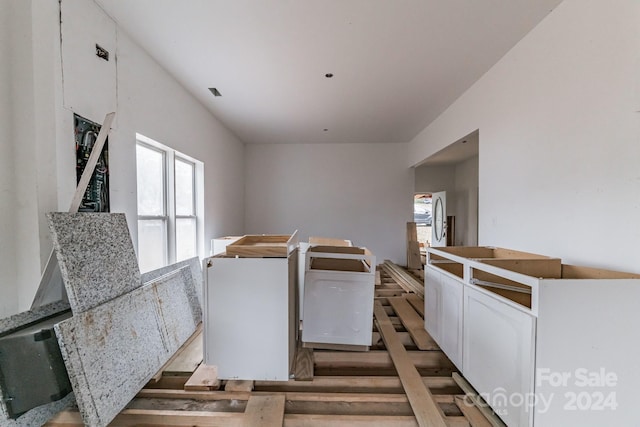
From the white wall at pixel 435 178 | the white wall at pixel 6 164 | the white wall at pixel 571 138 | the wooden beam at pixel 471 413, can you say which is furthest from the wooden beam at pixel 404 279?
the white wall at pixel 6 164

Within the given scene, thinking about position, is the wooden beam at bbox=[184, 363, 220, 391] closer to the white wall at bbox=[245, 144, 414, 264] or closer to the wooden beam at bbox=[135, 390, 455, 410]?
the wooden beam at bbox=[135, 390, 455, 410]

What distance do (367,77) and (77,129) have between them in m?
2.67

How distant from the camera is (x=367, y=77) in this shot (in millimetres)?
2758

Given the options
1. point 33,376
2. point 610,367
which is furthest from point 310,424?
point 610,367

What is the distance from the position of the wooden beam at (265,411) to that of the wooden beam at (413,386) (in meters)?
0.78

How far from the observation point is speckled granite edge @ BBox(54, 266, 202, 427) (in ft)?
4.08

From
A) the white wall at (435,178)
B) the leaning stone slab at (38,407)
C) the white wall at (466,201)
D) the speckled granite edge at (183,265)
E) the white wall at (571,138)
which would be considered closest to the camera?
the leaning stone slab at (38,407)

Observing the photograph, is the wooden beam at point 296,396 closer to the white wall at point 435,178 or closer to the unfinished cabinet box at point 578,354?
the unfinished cabinet box at point 578,354

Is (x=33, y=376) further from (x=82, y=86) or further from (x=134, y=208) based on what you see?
(x=82, y=86)

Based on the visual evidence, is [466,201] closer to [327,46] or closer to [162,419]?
[327,46]

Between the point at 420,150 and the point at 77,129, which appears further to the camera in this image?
the point at 420,150

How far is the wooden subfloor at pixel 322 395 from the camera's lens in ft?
4.46

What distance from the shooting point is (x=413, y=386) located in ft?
5.16

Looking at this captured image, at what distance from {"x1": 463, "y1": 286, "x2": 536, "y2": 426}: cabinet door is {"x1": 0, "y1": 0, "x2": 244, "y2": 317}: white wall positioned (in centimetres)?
272
